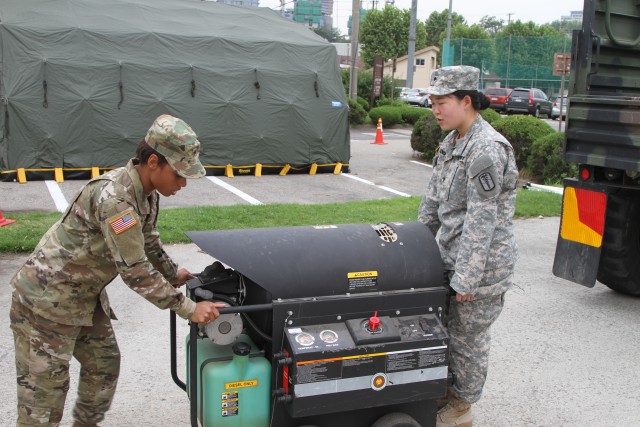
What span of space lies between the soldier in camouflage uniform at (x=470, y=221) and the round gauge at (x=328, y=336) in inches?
27.5

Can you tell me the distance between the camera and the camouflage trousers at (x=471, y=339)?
338 centimetres

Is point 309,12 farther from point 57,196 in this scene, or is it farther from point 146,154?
point 146,154

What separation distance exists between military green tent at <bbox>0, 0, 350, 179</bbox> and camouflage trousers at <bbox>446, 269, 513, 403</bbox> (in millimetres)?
9901

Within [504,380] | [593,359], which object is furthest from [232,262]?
[593,359]

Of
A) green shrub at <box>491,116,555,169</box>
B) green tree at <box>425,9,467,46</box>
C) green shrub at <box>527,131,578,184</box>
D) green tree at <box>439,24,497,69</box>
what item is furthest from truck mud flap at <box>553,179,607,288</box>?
green tree at <box>425,9,467,46</box>

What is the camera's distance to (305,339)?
112 inches

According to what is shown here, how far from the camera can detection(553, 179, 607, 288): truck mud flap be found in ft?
16.6

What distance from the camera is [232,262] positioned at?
9.42 feet

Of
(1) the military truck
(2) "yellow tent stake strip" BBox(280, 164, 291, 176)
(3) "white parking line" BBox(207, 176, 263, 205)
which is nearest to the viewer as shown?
(1) the military truck

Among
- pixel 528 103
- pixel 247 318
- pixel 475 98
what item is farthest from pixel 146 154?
pixel 528 103

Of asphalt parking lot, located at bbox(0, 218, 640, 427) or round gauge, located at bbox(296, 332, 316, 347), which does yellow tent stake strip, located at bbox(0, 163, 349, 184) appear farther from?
round gauge, located at bbox(296, 332, 316, 347)

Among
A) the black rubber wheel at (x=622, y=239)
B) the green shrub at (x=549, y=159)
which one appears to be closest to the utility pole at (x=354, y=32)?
the green shrub at (x=549, y=159)

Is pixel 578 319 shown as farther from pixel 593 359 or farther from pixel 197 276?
pixel 197 276

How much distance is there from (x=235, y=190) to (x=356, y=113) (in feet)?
47.1
